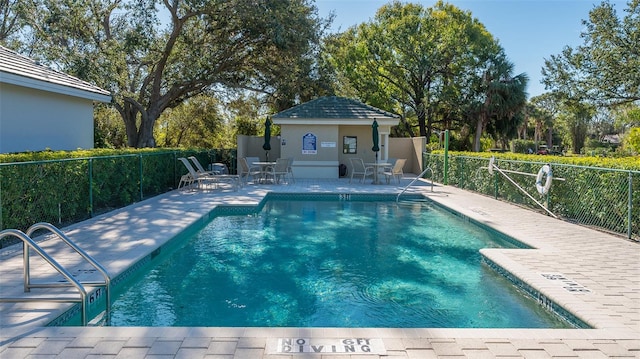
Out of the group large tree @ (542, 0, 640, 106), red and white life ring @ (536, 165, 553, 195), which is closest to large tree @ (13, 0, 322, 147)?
red and white life ring @ (536, 165, 553, 195)

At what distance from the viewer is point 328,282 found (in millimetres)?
5945

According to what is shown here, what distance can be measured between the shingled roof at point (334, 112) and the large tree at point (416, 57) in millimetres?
8344

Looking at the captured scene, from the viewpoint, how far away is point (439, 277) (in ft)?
20.4


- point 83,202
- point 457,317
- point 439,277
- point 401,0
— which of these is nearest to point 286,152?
point 83,202

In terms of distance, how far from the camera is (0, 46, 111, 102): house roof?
869 cm

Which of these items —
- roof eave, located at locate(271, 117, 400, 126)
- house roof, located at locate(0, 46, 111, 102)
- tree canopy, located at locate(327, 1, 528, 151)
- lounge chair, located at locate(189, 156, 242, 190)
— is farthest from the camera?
tree canopy, located at locate(327, 1, 528, 151)

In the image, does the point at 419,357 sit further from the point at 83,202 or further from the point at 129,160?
the point at 129,160

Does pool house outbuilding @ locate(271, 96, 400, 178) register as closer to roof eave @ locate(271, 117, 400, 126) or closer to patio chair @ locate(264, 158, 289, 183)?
roof eave @ locate(271, 117, 400, 126)

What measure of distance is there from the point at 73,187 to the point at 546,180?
10.0 m

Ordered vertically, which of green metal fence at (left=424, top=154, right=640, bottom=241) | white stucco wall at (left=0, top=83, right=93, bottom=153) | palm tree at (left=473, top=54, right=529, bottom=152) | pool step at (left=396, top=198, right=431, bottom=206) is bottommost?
pool step at (left=396, top=198, right=431, bottom=206)

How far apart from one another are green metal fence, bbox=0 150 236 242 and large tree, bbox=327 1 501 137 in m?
18.3

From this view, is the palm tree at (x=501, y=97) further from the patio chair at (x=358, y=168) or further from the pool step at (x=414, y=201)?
the pool step at (x=414, y=201)

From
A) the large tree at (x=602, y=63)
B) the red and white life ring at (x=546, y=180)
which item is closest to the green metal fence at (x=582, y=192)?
the red and white life ring at (x=546, y=180)

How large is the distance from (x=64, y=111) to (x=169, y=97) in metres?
10.3
